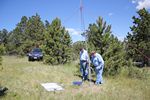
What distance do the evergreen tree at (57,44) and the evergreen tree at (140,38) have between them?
44.0ft

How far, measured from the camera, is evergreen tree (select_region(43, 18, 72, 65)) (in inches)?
1036

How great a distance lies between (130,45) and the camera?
1499 inches

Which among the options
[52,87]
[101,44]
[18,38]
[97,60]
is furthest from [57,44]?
[18,38]

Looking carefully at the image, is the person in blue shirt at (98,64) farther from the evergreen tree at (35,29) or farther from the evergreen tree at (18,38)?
the evergreen tree at (18,38)

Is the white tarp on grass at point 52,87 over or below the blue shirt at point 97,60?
below

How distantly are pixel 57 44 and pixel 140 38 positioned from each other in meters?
17.5

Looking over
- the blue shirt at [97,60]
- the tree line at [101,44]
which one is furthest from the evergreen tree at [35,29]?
the blue shirt at [97,60]

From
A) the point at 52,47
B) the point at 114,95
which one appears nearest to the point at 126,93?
the point at 114,95

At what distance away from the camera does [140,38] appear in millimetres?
39719

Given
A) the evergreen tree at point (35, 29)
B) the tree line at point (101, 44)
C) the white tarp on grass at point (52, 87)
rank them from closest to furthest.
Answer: the white tarp on grass at point (52, 87) < the tree line at point (101, 44) < the evergreen tree at point (35, 29)

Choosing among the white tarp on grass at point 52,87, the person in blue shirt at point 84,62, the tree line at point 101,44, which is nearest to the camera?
the white tarp on grass at point 52,87

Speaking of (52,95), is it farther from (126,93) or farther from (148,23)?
(148,23)

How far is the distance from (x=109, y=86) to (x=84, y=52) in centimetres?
285

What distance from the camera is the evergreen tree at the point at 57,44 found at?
26.3m
